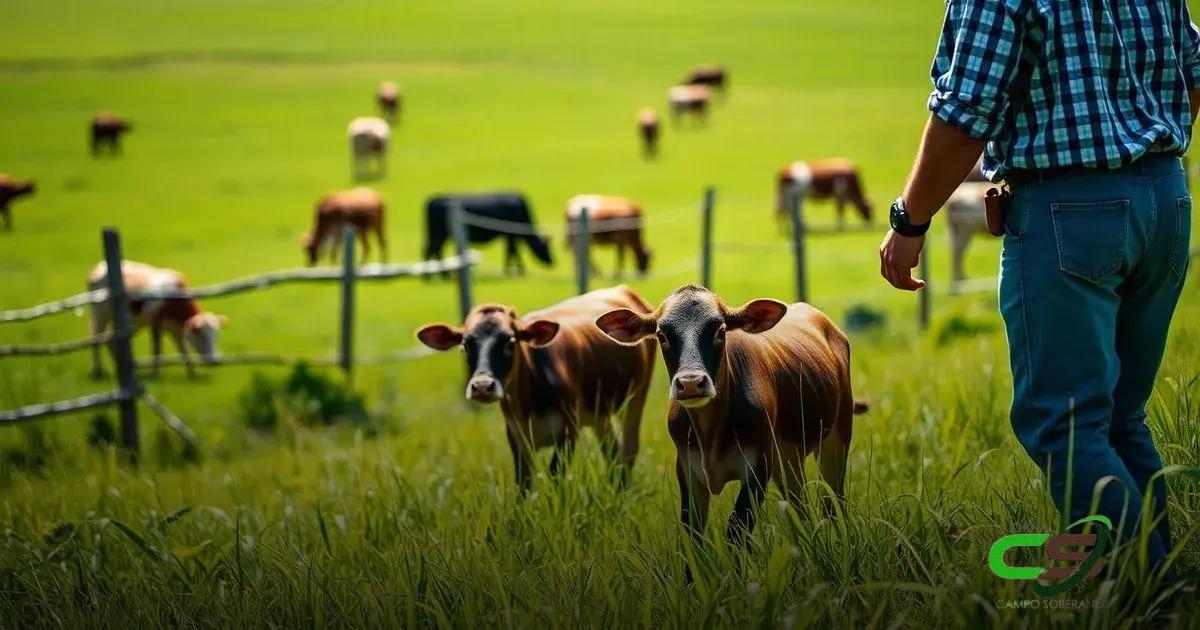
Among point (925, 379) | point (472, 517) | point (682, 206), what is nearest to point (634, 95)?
point (682, 206)

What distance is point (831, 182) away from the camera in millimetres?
25219

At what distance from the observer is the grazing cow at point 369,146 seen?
3058cm

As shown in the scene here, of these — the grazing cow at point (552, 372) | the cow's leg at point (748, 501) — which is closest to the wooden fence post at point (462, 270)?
the grazing cow at point (552, 372)

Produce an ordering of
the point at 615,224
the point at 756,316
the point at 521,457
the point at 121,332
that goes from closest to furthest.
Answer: the point at 756,316 → the point at 521,457 → the point at 121,332 → the point at 615,224

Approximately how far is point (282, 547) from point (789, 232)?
19.6m

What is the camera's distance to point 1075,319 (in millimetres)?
2725

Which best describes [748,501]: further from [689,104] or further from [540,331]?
[689,104]

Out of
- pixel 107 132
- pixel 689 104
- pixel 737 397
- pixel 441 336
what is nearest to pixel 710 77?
pixel 689 104

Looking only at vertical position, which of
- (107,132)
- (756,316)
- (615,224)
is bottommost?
(615,224)

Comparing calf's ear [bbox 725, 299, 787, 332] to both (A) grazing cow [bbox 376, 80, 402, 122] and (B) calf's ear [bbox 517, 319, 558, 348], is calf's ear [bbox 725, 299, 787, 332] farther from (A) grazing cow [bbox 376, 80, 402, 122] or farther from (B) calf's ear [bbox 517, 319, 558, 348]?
(A) grazing cow [bbox 376, 80, 402, 122]

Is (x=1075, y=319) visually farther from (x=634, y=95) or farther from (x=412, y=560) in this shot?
(x=634, y=95)

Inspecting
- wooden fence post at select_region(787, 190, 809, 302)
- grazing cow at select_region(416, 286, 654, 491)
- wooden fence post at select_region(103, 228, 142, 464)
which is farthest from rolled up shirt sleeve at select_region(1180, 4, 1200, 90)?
wooden fence post at select_region(787, 190, 809, 302)

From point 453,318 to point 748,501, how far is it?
1348 centimetres

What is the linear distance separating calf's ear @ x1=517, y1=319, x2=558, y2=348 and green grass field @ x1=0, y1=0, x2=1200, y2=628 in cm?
57
